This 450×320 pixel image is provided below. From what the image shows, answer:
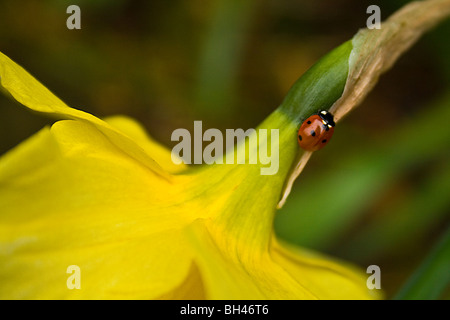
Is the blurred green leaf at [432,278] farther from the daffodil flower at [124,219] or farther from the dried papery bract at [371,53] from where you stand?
→ the dried papery bract at [371,53]

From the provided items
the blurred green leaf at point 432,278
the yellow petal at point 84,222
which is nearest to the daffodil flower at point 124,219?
the yellow petal at point 84,222

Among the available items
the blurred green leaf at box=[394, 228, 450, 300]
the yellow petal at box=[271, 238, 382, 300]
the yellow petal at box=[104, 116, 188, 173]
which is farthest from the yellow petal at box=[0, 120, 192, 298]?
the blurred green leaf at box=[394, 228, 450, 300]

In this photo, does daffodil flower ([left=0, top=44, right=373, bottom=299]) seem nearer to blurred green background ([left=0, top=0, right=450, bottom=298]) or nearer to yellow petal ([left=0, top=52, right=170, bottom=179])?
yellow petal ([left=0, top=52, right=170, bottom=179])

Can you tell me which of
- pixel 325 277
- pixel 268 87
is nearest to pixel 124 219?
pixel 325 277

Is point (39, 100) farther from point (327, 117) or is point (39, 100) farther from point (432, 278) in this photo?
point (432, 278)
